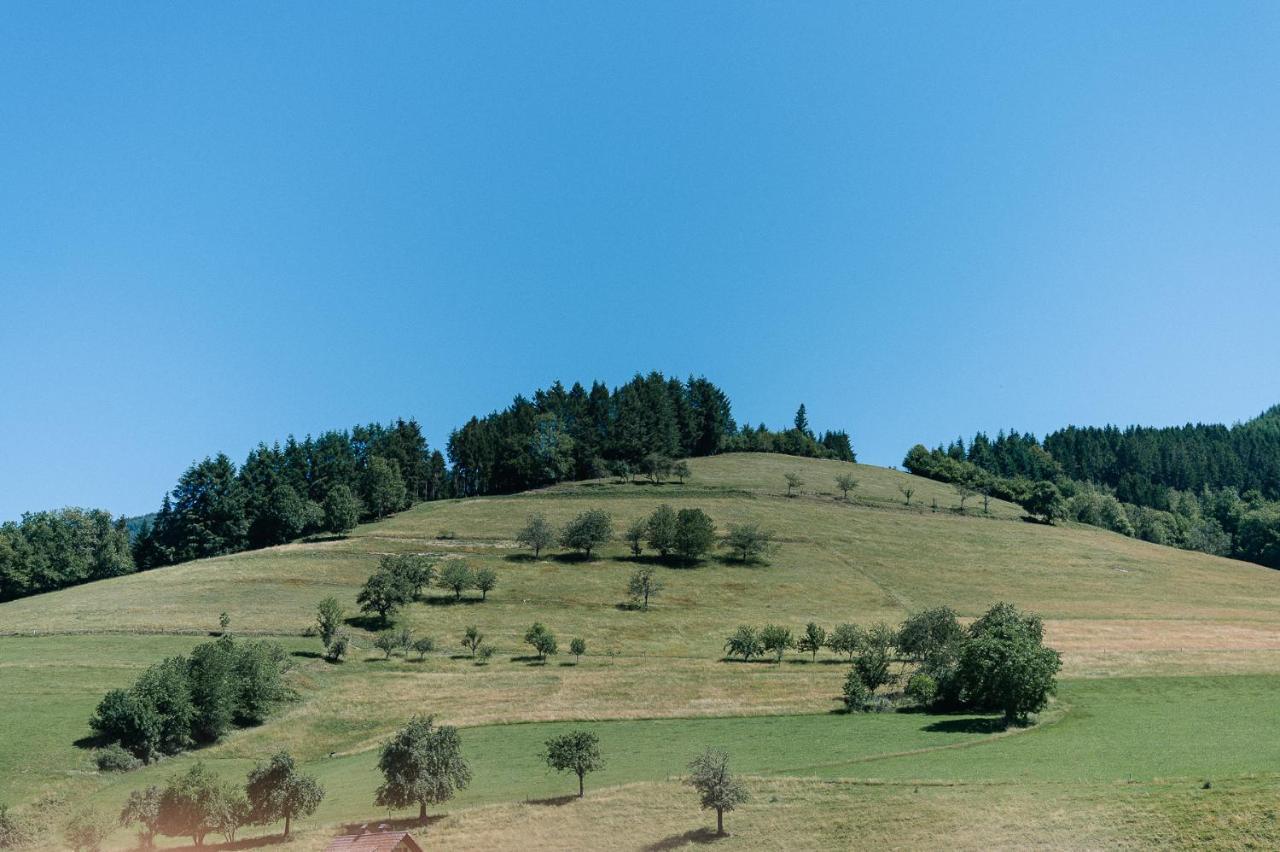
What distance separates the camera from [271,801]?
49094 mm

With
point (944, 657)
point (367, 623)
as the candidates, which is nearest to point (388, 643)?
point (367, 623)

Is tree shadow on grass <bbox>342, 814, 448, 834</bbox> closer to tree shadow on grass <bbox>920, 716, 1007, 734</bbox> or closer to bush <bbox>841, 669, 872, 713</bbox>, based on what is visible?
tree shadow on grass <bbox>920, 716, 1007, 734</bbox>

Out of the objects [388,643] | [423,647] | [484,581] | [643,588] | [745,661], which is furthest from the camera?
[643,588]

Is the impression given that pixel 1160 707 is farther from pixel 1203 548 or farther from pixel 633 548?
pixel 1203 548

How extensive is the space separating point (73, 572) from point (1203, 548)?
709 ft

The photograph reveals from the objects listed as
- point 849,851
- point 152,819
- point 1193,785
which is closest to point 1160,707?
point 1193,785

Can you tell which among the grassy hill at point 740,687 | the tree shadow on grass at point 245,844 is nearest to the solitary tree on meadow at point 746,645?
the grassy hill at point 740,687

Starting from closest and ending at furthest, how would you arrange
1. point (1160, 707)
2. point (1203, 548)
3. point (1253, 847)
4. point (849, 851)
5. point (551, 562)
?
point (1253, 847), point (849, 851), point (1160, 707), point (551, 562), point (1203, 548)

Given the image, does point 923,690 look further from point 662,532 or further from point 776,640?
point 662,532

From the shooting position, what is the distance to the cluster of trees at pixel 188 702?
2490 inches

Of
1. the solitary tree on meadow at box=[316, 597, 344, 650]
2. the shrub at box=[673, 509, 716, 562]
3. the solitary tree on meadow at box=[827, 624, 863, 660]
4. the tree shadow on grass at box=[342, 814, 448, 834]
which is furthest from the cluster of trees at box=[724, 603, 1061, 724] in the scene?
the solitary tree on meadow at box=[316, 597, 344, 650]

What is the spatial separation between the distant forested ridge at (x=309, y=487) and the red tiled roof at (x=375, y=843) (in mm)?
113941

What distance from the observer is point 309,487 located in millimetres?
166000

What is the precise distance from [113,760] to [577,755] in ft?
109
